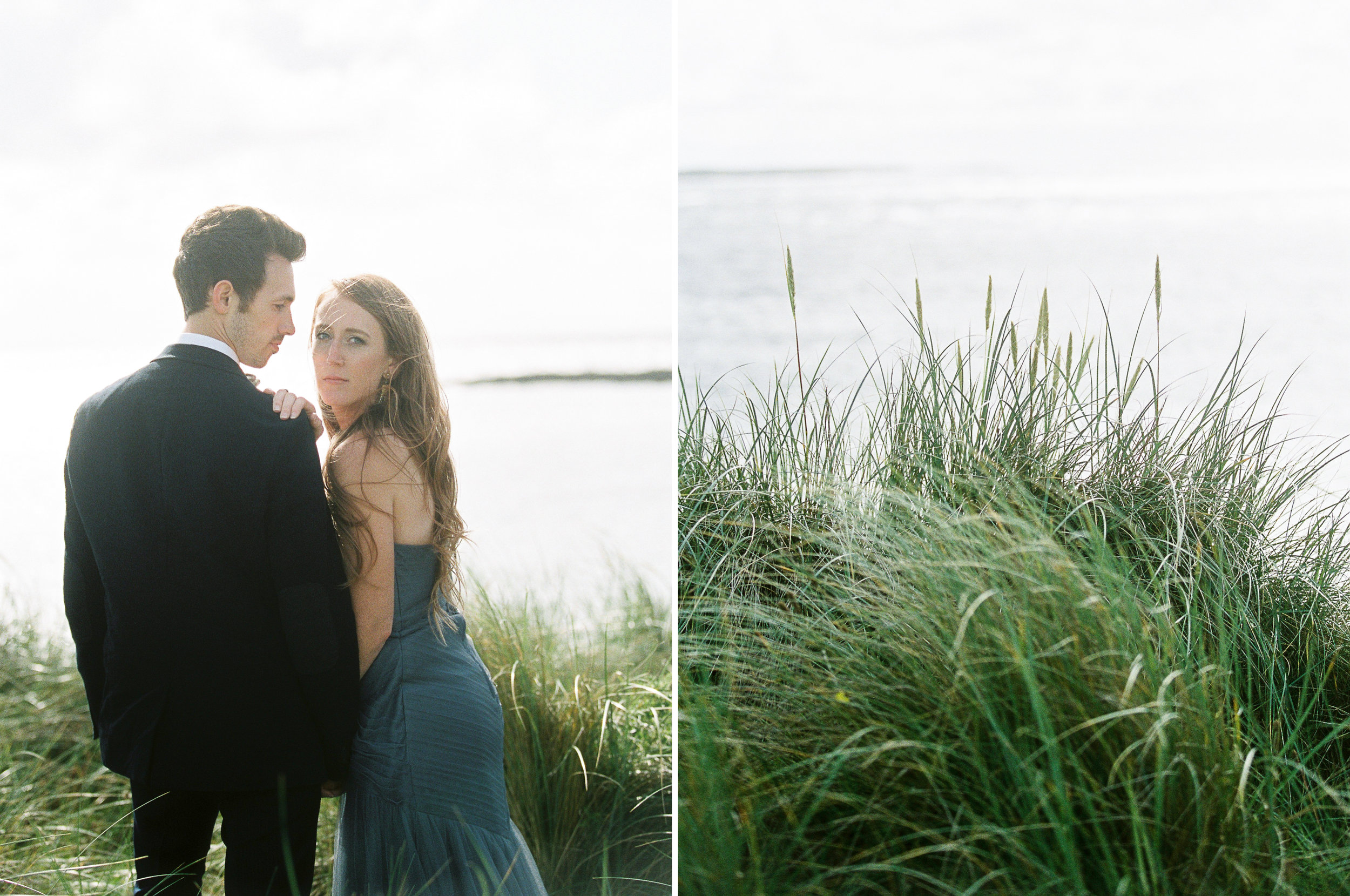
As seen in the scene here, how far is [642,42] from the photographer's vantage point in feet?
7.77

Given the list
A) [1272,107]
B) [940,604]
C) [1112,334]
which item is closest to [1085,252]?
[1112,334]

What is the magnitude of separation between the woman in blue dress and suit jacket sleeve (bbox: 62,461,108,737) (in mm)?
501

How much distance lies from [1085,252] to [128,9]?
2396 millimetres

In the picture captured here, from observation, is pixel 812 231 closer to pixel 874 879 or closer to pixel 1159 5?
pixel 1159 5

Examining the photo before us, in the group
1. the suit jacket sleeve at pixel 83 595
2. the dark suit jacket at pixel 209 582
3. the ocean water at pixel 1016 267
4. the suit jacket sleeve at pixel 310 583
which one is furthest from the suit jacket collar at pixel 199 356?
the ocean water at pixel 1016 267

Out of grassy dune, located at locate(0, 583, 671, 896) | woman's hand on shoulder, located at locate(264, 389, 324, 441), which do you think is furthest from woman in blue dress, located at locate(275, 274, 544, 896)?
grassy dune, located at locate(0, 583, 671, 896)

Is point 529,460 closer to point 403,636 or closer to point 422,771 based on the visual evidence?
point 403,636

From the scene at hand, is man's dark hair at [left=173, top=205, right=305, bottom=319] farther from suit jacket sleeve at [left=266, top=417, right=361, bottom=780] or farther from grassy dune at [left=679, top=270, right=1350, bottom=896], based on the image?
grassy dune at [left=679, top=270, right=1350, bottom=896]

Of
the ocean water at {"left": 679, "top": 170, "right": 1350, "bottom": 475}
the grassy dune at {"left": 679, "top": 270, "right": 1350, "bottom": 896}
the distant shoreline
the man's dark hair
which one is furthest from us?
the distant shoreline

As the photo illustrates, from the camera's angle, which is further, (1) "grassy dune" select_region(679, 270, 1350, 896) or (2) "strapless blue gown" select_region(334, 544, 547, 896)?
(2) "strapless blue gown" select_region(334, 544, 547, 896)

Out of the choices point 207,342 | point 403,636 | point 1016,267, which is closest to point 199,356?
point 207,342

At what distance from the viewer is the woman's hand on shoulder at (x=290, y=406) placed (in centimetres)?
191

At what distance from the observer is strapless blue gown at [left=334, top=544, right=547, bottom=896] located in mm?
2035

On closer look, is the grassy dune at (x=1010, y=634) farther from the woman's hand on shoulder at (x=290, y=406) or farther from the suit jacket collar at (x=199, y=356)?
the suit jacket collar at (x=199, y=356)
